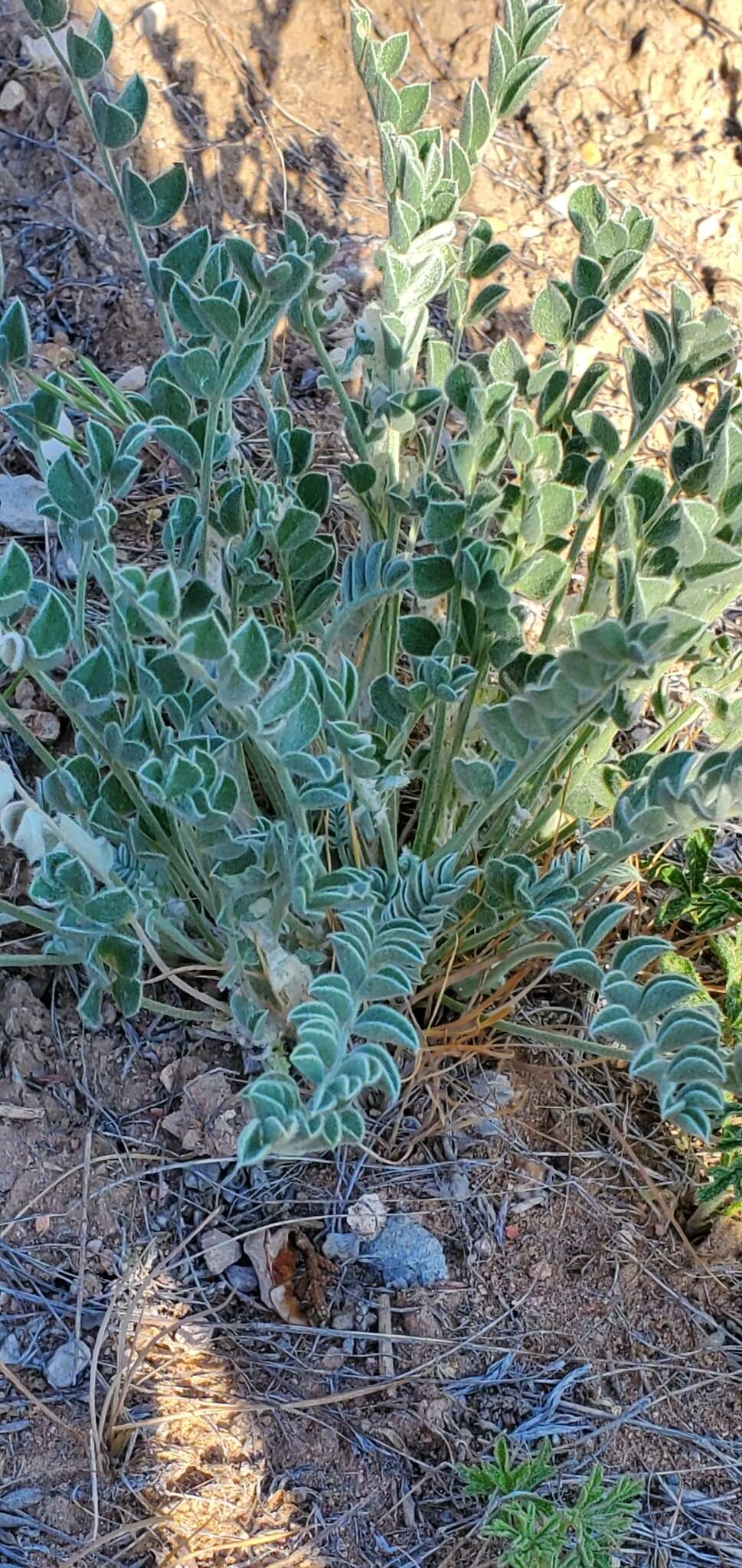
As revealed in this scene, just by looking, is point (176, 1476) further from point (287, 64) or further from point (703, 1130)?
point (287, 64)

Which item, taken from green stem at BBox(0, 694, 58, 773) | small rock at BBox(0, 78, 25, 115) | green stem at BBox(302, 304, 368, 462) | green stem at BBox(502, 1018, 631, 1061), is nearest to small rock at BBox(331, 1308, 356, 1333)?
green stem at BBox(502, 1018, 631, 1061)

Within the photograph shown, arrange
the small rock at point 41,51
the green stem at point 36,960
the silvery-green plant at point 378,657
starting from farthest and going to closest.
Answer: the small rock at point 41,51 → the green stem at point 36,960 → the silvery-green plant at point 378,657

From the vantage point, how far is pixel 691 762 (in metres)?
1.22

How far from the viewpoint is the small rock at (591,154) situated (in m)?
2.77

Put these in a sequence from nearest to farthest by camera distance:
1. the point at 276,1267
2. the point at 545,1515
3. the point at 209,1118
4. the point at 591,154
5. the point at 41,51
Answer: the point at 545,1515 < the point at 276,1267 < the point at 209,1118 < the point at 41,51 < the point at 591,154

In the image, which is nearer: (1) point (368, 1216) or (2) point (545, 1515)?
(2) point (545, 1515)

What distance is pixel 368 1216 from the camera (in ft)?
5.29

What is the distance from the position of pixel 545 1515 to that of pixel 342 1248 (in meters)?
0.38

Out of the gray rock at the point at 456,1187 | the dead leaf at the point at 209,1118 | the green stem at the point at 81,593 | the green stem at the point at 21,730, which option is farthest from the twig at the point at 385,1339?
the green stem at the point at 81,593

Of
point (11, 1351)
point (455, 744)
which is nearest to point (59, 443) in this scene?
point (455, 744)

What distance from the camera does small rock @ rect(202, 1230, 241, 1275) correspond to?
5.16 ft

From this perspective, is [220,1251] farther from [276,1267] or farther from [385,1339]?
[385,1339]

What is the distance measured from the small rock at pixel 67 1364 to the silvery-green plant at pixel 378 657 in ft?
1.23

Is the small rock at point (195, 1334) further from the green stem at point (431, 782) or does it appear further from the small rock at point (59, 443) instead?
the small rock at point (59, 443)
